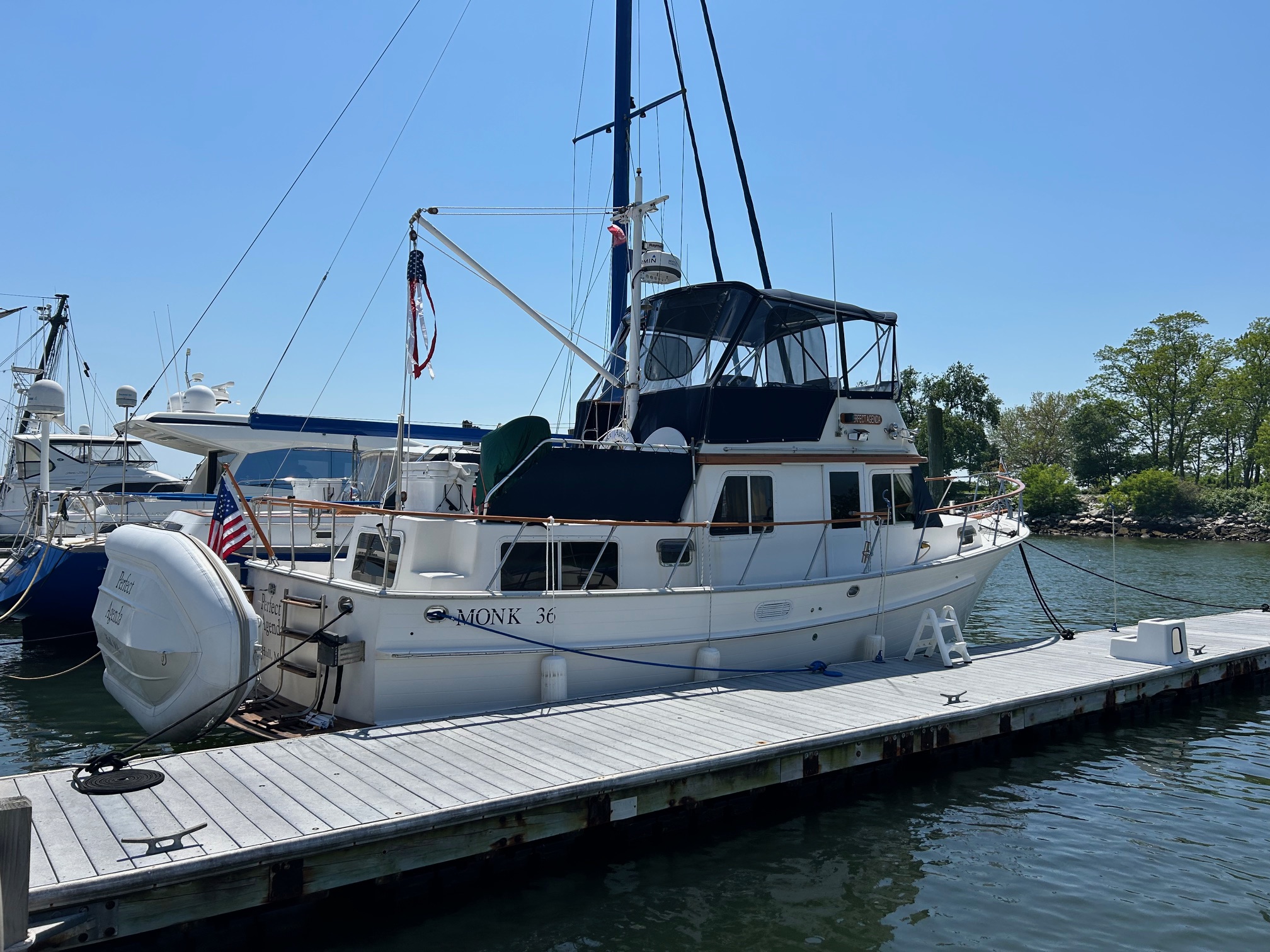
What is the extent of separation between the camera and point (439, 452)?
10672 mm

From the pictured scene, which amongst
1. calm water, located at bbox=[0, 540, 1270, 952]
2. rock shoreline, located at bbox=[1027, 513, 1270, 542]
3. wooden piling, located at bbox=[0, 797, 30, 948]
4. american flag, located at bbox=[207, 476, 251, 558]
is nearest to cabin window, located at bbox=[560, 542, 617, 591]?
calm water, located at bbox=[0, 540, 1270, 952]

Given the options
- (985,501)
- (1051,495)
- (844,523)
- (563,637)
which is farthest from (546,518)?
Answer: (1051,495)

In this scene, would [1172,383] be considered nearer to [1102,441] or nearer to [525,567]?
[1102,441]

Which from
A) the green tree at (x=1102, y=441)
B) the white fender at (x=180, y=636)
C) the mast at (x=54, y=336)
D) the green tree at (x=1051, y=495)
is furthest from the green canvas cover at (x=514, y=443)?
the green tree at (x=1102, y=441)

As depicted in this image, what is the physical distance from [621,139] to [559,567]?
10599 mm

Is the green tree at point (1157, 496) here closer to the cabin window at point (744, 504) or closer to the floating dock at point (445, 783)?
the floating dock at point (445, 783)

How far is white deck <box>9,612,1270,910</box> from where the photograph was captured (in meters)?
5.38

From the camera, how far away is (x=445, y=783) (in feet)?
21.5

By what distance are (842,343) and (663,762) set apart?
6921 mm

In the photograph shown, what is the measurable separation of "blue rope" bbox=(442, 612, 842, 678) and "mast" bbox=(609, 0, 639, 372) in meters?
7.56

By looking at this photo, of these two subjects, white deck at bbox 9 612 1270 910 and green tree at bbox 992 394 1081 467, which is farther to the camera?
green tree at bbox 992 394 1081 467

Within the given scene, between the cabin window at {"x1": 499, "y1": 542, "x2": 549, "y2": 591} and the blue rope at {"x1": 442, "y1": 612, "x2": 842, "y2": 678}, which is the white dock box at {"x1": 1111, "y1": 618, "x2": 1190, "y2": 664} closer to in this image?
the blue rope at {"x1": 442, "y1": 612, "x2": 842, "y2": 678}

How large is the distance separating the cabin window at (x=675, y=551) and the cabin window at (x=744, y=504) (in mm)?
451

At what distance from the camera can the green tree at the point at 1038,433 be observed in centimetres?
6619
